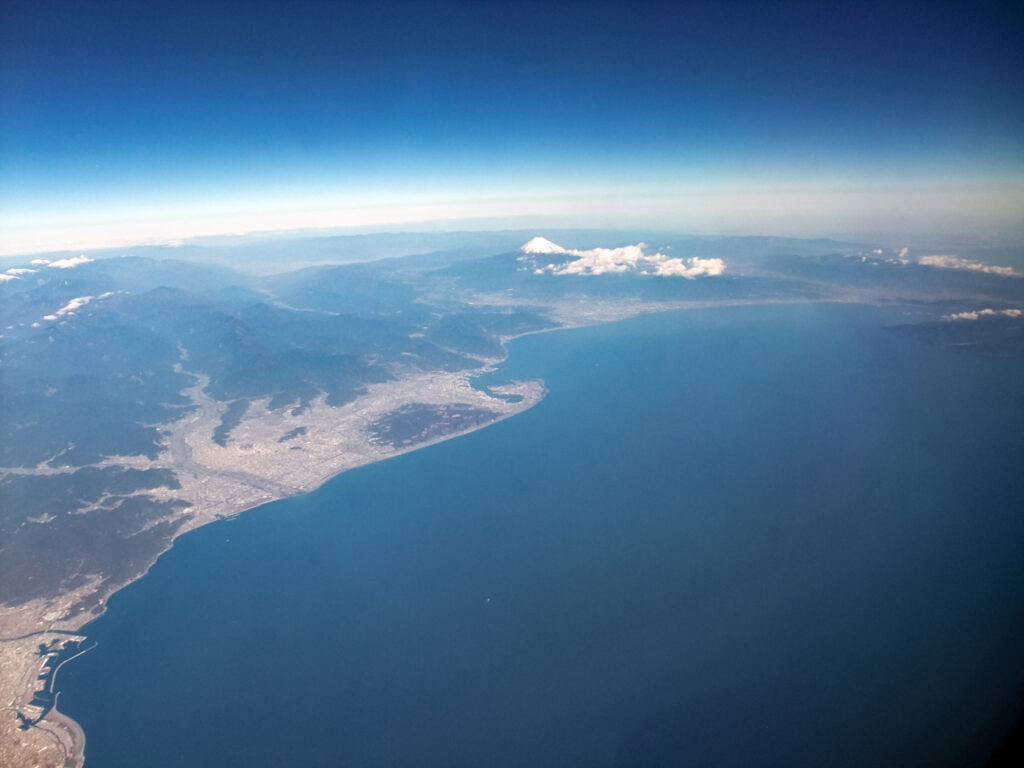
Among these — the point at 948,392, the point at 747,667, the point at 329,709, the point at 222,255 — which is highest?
the point at 222,255

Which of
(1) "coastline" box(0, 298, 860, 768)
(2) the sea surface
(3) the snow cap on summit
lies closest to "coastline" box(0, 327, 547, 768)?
(1) "coastline" box(0, 298, 860, 768)

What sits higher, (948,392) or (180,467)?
(948,392)

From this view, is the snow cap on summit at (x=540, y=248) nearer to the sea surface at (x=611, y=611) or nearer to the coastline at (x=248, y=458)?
the coastline at (x=248, y=458)

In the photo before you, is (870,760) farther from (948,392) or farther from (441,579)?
(948,392)

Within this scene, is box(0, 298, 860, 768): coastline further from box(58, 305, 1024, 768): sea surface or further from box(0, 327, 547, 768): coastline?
box(58, 305, 1024, 768): sea surface

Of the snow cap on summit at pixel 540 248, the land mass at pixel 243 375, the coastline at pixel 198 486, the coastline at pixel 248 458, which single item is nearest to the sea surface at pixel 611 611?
the coastline at pixel 198 486

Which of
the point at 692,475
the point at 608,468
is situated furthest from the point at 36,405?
the point at 692,475

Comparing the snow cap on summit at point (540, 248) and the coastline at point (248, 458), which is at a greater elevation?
the snow cap on summit at point (540, 248)

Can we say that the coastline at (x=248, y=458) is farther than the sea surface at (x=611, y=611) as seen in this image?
Yes

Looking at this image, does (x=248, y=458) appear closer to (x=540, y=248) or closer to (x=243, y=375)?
(x=243, y=375)

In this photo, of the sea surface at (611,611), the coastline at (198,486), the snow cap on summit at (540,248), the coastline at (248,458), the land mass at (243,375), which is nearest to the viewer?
the sea surface at (611,611)
